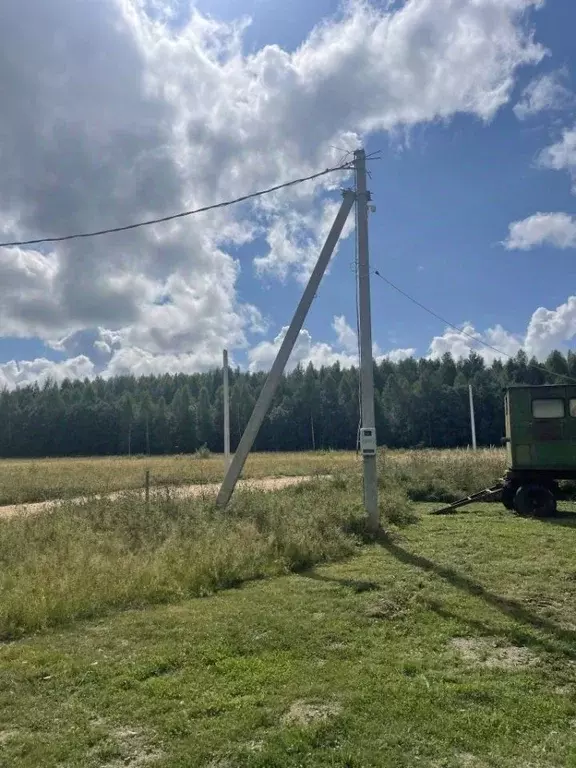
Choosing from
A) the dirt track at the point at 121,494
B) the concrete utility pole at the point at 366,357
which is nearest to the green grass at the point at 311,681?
the concrete utility pole at the point at 366,357

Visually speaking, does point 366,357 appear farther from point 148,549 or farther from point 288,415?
point 288,415

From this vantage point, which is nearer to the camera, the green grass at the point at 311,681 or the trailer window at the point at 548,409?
the green grass at the point at 311,681

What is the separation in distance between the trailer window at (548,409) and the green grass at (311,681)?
22.8ft

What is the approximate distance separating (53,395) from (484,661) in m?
102

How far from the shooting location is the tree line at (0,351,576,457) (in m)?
78.8

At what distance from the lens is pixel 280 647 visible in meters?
5.15

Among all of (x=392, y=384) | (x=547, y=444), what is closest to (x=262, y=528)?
(x=547, y=444)

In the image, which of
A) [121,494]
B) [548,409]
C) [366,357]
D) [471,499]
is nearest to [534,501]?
[471,499]

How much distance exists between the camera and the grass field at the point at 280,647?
353cm

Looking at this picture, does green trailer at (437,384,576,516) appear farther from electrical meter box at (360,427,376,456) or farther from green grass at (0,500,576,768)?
green grass at (0,500,576,768)

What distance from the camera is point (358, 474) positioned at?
62.3 feet

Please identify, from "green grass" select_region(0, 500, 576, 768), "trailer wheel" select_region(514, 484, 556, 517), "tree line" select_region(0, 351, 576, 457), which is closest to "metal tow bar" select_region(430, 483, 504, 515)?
"trailer wheel" select_region(514, 484, 556, 517)

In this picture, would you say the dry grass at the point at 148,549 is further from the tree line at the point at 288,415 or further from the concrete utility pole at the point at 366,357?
the tree line at the point at 288,415

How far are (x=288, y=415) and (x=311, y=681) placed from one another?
269ft
